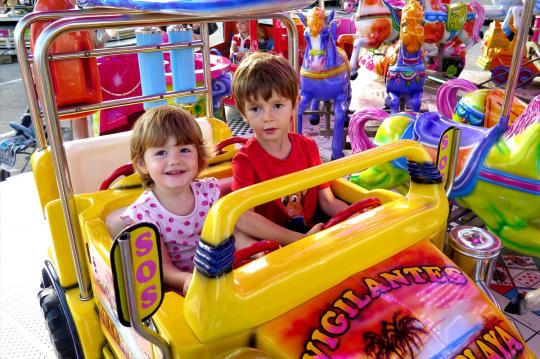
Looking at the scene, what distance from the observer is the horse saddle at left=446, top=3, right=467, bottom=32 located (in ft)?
14.3

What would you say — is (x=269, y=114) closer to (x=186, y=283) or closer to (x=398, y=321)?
(x=186, y=283)

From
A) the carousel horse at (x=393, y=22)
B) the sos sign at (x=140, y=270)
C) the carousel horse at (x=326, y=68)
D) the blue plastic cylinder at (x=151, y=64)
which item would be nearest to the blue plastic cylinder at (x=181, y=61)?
the blue plastic cylinder at (x=151, y=64)

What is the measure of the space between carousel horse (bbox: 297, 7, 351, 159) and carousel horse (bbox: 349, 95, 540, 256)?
1099 mm

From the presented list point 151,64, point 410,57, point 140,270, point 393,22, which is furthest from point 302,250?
point 393,22

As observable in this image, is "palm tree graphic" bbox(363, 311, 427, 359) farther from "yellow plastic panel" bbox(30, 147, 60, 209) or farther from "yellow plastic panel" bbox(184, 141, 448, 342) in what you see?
"yellow plastic panel" bbox(30, 147, 60, 209)

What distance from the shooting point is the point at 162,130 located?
0.98 m

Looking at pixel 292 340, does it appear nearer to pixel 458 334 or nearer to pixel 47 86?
pixel 458 334

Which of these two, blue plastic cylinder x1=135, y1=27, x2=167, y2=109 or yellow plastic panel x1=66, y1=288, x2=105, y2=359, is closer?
yellow plastic panel x1=66, y1=288, x2=105, y2=359

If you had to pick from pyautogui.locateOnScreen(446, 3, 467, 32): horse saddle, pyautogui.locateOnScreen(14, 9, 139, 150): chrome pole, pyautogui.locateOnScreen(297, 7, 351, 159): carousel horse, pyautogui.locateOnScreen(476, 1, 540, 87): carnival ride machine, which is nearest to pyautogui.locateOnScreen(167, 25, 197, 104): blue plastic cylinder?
pyautogui.locateOnScreen(297, 7, 351, 159): carousel horse

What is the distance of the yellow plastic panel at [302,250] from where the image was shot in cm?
65

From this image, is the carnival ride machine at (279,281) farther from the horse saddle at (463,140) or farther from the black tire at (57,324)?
the horse saddle at (463,140)

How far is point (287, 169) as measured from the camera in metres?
1.18

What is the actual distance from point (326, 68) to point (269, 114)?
1.91 metres

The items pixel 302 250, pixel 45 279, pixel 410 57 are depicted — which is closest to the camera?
pixel 302 250
